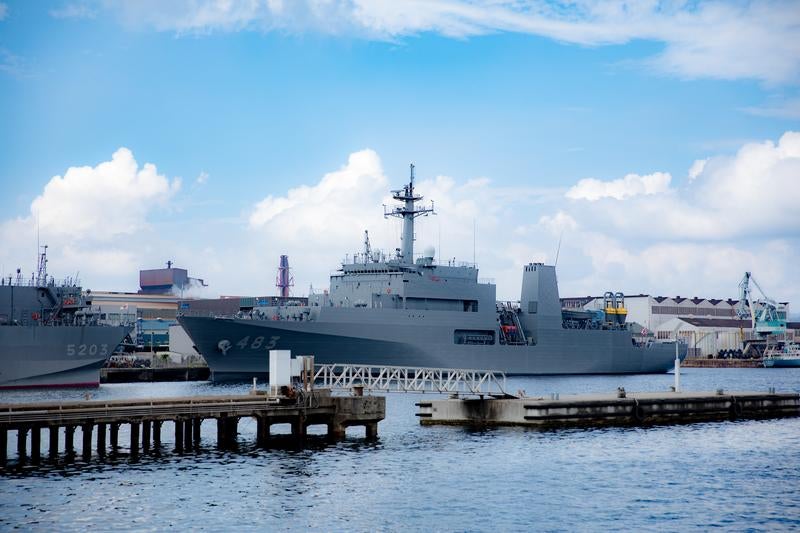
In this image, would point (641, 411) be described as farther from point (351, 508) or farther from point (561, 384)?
point (561, 384)

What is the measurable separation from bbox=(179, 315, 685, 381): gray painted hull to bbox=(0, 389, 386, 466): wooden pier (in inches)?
1030

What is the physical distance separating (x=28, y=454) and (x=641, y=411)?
2306cm

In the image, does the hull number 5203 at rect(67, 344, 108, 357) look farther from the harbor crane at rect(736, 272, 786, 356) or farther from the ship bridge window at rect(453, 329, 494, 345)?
the harbor crane at rect(736, 272, 786, 356)

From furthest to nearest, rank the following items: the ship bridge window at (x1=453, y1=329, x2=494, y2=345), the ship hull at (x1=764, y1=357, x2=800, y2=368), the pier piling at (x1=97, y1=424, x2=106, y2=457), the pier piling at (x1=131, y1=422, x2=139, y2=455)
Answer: the ship hull at (x1=764, y1=357, x2=800, y2=368) < the ship bridge window at (x1=453, y1=329, x2=494, y2=345) < the pier piling at (x1=131, y1=422, x2=139, y2=455) < the pier piling at (x1=97, y1=424, x2=106, y2=457)

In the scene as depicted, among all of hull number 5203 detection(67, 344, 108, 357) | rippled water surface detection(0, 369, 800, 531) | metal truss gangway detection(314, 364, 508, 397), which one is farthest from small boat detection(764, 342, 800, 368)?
rippled water surface detection(0, 369, 800, 531)

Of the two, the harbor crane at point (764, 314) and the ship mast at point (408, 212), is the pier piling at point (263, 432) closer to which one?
the ship mast at point (408, 212)

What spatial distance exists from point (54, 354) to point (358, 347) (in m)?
18.4

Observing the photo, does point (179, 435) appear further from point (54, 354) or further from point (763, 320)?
point (763, 320)

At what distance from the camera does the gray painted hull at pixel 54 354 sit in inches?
2314

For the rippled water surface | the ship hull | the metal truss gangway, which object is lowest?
the rippled water surface

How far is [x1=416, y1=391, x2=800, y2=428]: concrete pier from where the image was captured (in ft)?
125

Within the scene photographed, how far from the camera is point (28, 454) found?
1222 inches

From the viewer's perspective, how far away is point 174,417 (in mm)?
30656

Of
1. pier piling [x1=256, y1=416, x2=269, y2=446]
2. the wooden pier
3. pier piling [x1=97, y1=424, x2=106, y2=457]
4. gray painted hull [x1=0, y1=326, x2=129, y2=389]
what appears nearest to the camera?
the wooden pier
